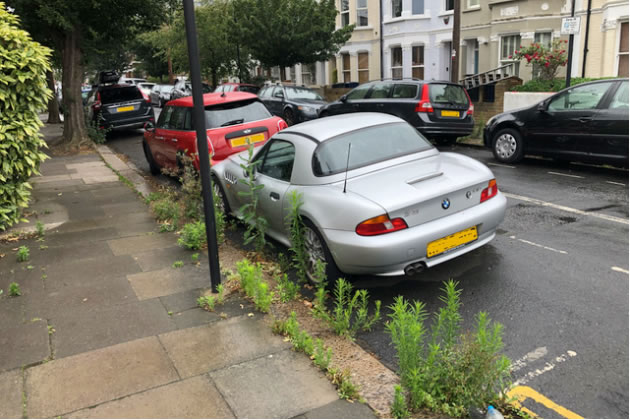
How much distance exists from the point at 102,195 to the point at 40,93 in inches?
125

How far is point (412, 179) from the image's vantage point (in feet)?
17.4

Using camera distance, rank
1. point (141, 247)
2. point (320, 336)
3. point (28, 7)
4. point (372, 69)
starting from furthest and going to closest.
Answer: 1. point (372, 69)
2. point (28, 7)
3. point (141, 247)
4. point (320, 336)

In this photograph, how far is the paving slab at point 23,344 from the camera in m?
4.11

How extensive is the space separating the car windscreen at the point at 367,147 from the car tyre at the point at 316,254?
0.61 metres

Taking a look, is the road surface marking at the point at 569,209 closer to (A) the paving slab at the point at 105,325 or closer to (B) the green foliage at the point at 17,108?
(A) the paving slab at the point at 105,325

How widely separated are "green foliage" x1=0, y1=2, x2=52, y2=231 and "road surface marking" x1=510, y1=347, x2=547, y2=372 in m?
6.23

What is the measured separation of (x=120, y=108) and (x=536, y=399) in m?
17.8

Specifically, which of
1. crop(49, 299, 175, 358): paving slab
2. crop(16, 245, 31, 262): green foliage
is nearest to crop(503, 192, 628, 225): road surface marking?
crop(49, 299, 175, 358): paving slab

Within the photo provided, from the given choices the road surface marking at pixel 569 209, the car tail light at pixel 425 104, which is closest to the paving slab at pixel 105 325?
the road surface marking at pixel 569 209

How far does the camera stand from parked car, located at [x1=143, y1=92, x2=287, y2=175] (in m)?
9.51

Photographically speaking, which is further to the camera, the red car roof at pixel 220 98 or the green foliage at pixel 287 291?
the red car roof at pixel 220 98

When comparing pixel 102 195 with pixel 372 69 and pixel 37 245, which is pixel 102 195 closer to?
pixel 37 245

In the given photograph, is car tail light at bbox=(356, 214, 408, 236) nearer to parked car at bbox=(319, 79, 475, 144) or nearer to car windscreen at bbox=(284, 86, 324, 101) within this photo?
parked car at bbox=(319, 79, 475, 144)

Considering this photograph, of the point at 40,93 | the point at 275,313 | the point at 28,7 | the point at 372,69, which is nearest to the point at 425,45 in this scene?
the point at 372,69
